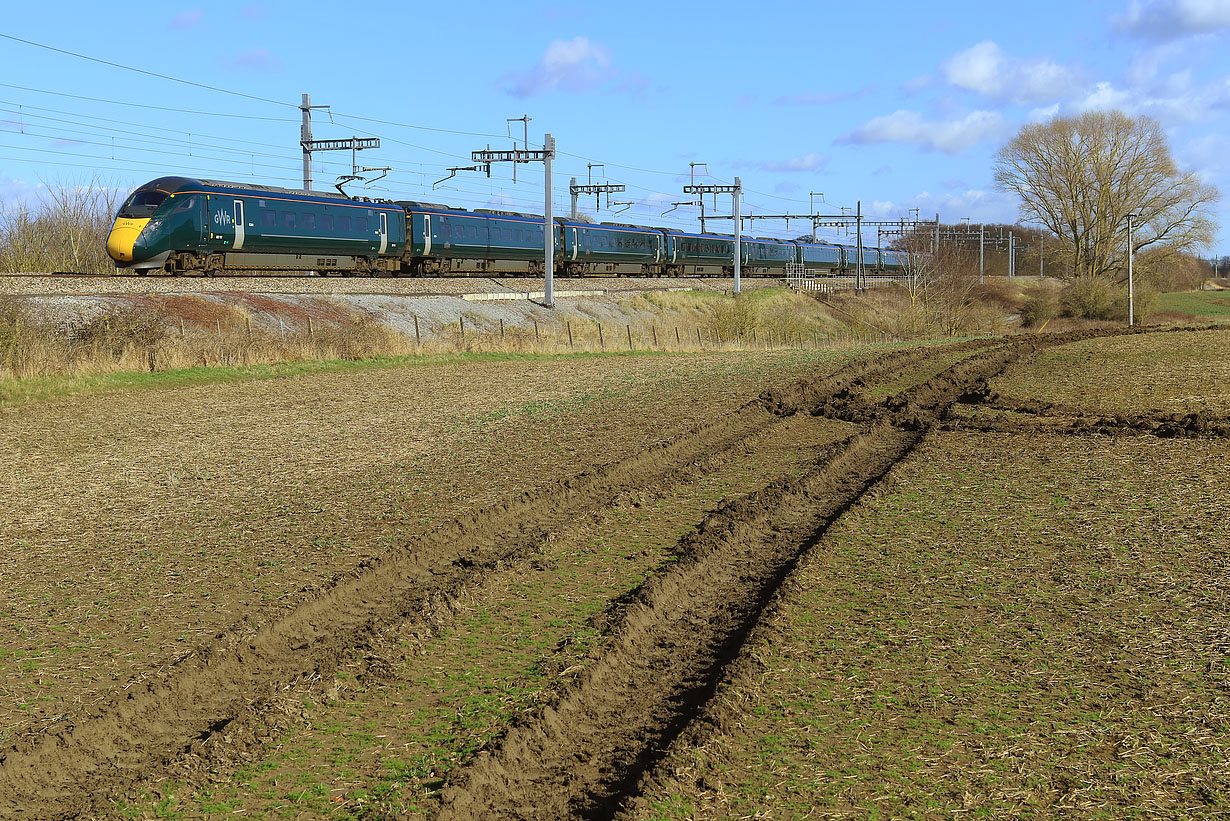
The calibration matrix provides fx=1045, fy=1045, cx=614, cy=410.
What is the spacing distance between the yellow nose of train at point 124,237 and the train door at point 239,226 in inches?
108

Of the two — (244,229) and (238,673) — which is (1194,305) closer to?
(244,229)

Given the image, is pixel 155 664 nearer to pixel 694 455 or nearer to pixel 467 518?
pixel 467 518

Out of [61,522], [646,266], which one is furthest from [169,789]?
[646,266]

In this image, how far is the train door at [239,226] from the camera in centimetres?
3222

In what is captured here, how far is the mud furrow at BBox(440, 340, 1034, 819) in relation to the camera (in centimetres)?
462

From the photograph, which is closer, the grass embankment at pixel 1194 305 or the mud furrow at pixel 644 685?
the mud furrow at pixel 644 685

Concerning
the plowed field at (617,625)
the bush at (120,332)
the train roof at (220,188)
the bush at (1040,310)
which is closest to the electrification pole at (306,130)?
the train roof at (220,188)

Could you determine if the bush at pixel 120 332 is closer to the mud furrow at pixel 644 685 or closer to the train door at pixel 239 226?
the train door at pixel 239 226

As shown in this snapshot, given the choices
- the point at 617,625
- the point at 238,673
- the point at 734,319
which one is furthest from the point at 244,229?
the point at 617,625

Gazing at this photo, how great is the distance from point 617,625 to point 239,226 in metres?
29.2

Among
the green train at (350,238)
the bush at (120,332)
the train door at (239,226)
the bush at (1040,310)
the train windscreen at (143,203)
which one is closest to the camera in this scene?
the bush at (120,332)

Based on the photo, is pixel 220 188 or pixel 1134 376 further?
pixel 220 188

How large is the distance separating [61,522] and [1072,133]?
63.0m

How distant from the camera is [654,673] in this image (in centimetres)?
598
